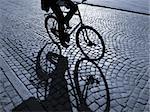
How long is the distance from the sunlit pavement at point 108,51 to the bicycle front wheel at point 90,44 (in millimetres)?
206

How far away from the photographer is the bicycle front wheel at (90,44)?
6.70m

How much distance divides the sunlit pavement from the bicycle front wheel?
0.21 meters

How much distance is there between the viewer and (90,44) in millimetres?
6996

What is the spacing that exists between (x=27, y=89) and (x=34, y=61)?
1.38 m

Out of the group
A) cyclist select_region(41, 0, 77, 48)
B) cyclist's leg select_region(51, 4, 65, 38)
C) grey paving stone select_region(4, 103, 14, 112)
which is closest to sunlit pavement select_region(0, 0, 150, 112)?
grey paving stone select_region(4, 103, 14, 112)

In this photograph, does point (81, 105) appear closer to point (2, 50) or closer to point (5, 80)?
point (5, 80)

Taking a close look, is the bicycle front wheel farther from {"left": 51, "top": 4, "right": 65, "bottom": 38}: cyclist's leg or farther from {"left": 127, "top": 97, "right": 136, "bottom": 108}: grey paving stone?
{"left": 127, "top": 97, "right": 136, "bottom": 108}: grey paving stone

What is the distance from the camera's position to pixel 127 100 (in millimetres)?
4723

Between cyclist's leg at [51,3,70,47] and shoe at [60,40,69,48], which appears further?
shoe at [60,40,69,48]

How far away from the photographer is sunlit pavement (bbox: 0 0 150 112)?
16.0 ft

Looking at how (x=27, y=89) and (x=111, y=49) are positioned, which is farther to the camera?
(x=111, y=49)

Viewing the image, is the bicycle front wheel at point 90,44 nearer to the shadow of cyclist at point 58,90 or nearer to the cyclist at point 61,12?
the cyclist at point 61,12

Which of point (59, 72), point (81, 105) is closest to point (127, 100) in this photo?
point (81, 105)

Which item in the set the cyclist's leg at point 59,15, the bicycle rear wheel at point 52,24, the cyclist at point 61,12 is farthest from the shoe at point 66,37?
the bicycle rear wheel at point 52,24
